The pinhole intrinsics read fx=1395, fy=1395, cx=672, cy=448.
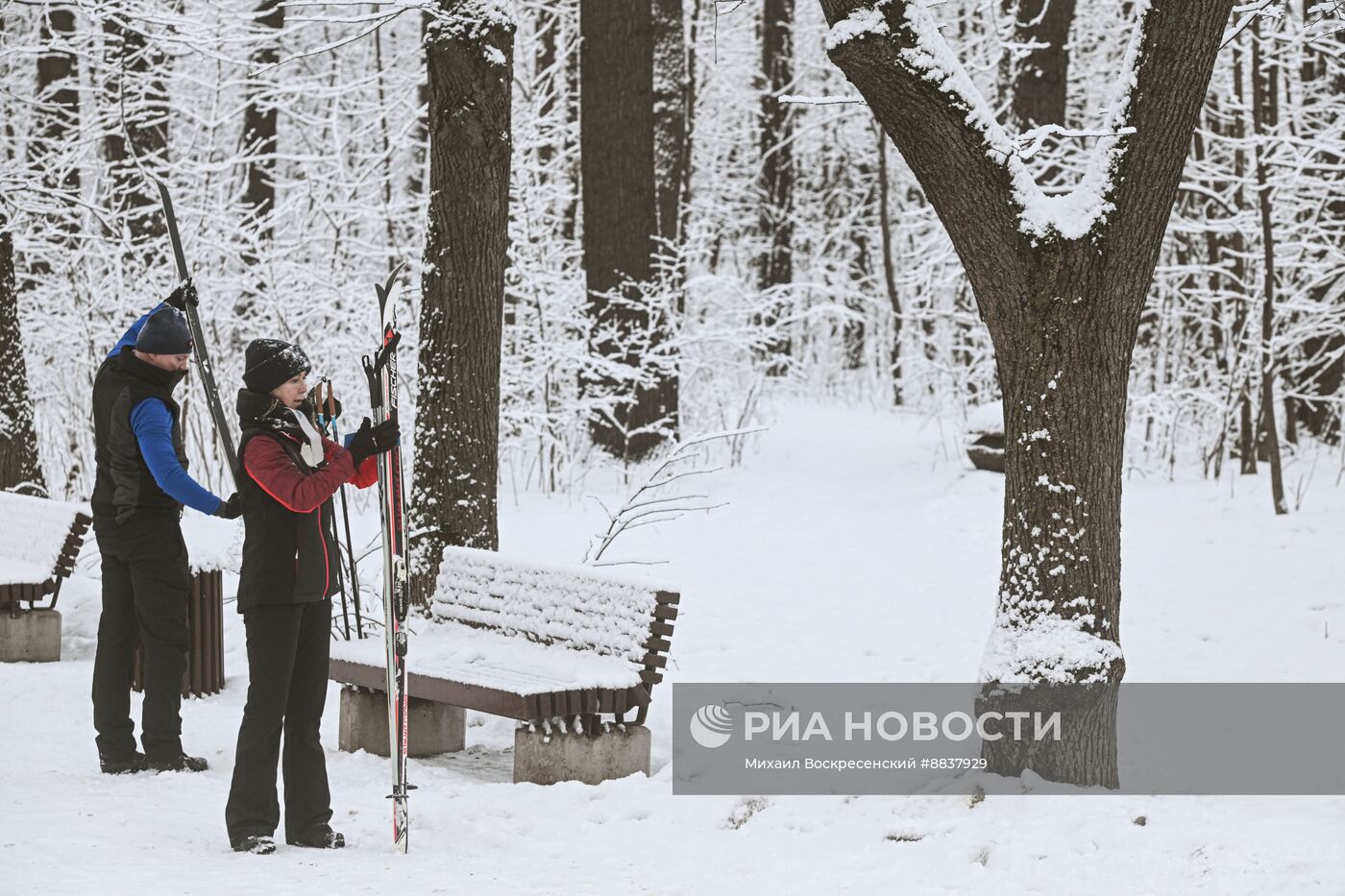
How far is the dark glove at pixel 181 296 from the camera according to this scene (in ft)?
19.6

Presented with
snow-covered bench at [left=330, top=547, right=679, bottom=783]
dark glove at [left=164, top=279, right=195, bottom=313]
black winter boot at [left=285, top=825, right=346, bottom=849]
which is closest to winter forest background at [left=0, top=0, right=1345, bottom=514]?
dark glove at [left=164, top=279, right=195, bottom=313]

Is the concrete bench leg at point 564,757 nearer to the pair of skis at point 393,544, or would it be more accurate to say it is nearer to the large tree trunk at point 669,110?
the pair of skis at point 393,544

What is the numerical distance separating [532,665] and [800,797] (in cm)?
129

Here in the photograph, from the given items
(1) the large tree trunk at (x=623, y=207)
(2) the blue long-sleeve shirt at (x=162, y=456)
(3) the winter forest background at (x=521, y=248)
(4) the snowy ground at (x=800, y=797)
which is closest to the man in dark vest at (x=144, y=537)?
(2) the blue long-sleeve shirt at (x=162, y=456)

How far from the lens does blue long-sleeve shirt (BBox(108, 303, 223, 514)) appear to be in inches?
213

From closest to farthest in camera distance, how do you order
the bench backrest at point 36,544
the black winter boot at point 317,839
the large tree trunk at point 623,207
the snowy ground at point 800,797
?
the snowy ground at point 800,797, the black winter boot at point 317,839, the bench backrest at point 36,544, the large tree trunk at point 623,207

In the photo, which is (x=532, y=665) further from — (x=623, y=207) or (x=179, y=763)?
(x=623, y=207)

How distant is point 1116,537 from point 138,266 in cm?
944

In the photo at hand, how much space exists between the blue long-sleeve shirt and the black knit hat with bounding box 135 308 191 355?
62 millimetres

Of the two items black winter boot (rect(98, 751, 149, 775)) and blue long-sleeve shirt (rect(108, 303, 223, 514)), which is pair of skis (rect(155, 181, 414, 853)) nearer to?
blue long-sleeve shirt (rect(108, 303, 223, 514))

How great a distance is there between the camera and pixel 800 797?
17.7ft

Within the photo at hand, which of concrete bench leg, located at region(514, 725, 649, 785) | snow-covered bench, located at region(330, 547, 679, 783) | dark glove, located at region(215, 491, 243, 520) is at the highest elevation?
dark glove, located at region(215, 491, 243, 520)

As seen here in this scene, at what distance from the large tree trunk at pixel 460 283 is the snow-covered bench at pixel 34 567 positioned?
207cm

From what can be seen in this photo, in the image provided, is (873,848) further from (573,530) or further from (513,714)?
(573,530)
